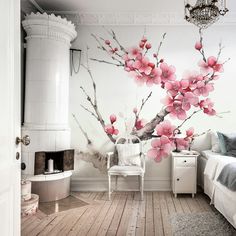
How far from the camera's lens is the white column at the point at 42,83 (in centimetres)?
381

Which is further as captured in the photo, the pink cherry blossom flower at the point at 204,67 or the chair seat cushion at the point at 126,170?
the pink cherry blossom flower at the point at 204,67

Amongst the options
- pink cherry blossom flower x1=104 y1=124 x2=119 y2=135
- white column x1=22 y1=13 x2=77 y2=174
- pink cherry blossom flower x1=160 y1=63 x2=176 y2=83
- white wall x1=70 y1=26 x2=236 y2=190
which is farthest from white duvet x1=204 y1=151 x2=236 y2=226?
white column x1=22 y1=13 x2=77 y2=174

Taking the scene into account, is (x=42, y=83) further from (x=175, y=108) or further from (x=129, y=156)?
(x=175, y=108)

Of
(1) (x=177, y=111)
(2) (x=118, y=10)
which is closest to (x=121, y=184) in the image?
(1) (x=177, y=111)

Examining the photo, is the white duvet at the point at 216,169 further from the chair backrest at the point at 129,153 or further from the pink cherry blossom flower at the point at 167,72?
the pink cherry blossom flower at the point at 167,72

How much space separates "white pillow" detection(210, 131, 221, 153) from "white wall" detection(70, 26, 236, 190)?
5.7 inches

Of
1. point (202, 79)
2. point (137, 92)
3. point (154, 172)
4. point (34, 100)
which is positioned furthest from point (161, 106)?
point (34, 100)

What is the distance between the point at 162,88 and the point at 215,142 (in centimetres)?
115

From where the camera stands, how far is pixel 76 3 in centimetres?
409

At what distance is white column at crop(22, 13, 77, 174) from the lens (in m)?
3.81

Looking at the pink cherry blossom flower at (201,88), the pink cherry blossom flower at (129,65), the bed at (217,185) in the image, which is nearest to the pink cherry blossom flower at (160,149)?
the bed at (217,185)

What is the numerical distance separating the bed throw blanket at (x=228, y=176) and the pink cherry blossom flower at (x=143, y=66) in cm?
195

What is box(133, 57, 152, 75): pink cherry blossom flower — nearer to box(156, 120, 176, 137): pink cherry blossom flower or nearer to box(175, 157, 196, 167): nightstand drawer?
box(156, 120, 176, 137): pink cherry blossom flower

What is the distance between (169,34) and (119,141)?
1867 millimetres
